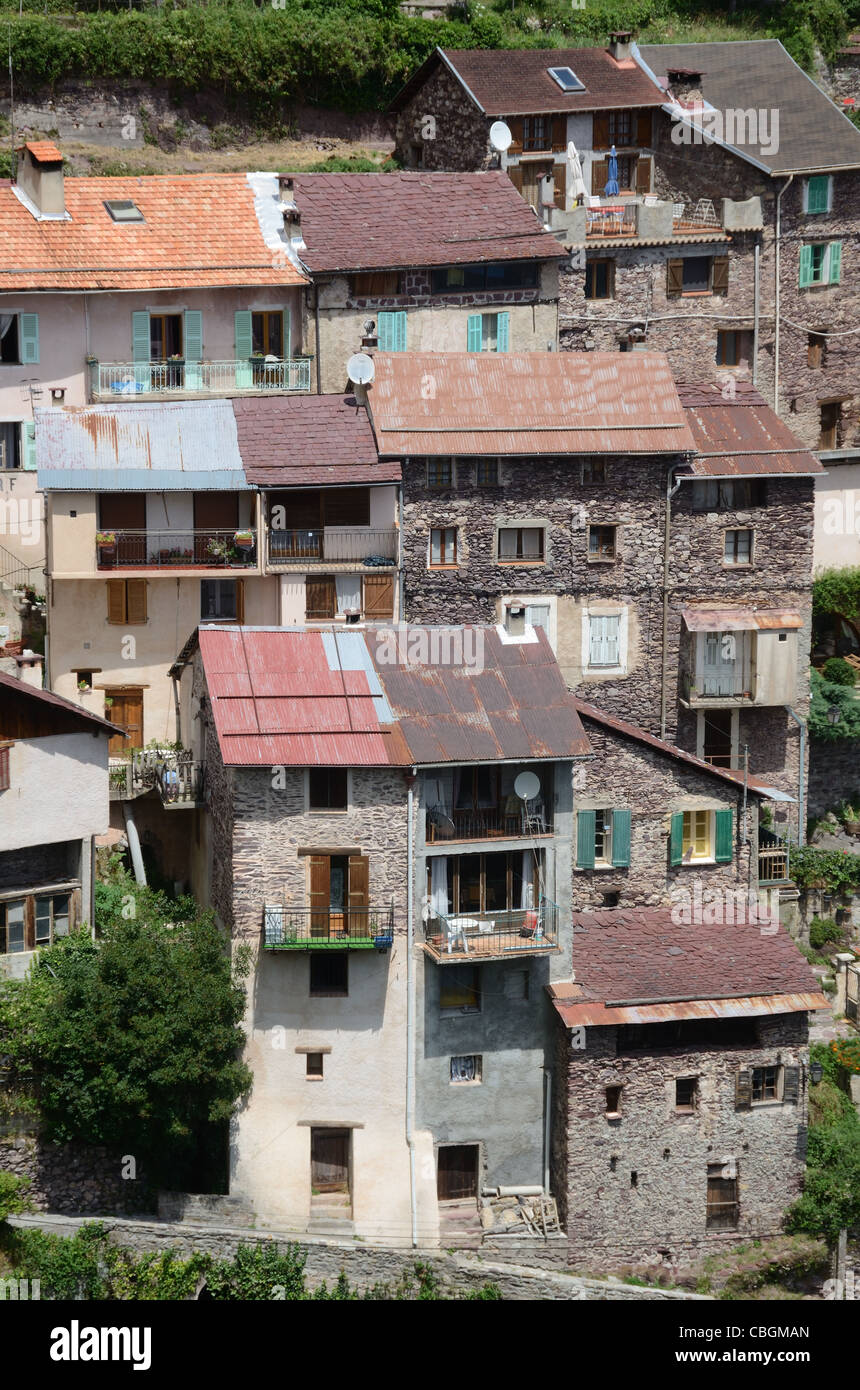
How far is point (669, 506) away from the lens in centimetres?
6147

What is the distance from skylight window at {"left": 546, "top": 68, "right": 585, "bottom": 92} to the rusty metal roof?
43.3ft

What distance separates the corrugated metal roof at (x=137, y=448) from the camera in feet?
192

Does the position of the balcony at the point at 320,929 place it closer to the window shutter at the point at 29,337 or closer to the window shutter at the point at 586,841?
the window shutter at the point at 586,841

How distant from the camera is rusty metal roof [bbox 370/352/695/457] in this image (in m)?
59.9

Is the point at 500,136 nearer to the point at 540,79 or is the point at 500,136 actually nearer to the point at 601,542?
the point at 540,79

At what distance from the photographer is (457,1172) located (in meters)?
54.5

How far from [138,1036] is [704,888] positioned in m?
15.2

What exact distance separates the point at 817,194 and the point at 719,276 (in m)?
4.32

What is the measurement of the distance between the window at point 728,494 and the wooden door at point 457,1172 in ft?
61.2

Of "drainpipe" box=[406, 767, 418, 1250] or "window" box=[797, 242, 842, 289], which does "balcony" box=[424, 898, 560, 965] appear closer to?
"drainpipe" box=[406, 767, 418, 1250]

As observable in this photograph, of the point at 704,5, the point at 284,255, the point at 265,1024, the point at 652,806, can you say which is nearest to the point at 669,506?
the point at 652,806

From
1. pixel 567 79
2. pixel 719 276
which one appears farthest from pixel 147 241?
pixel 719 276

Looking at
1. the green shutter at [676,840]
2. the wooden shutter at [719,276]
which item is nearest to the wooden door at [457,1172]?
the green shutter at [676,840]

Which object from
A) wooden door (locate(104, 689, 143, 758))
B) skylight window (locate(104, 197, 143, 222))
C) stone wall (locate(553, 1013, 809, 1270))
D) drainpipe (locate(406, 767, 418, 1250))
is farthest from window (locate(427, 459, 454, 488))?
stone wall (locate(553, 1013, 809, 1270))
